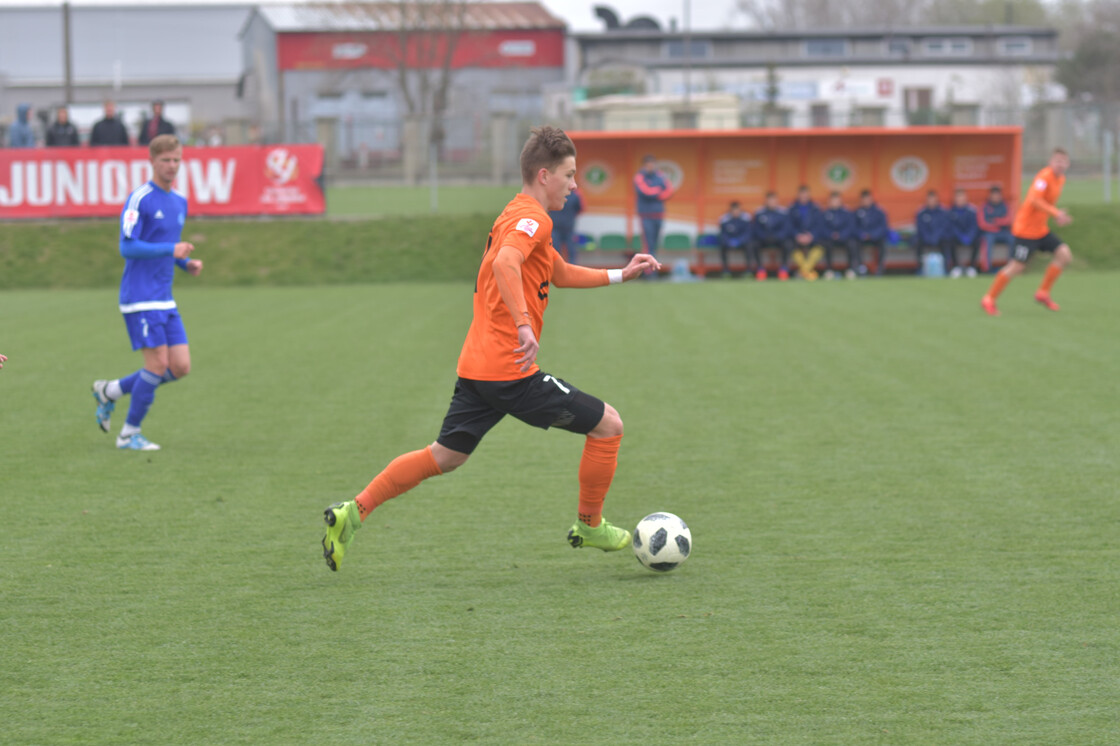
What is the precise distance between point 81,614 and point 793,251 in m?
18.9

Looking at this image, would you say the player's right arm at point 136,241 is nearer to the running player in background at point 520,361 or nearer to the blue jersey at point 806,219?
the running player in background at point 520,361

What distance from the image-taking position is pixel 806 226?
2172 cm

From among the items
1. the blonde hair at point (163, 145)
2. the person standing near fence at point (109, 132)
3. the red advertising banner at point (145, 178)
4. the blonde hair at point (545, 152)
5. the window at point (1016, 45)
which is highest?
the window at point (1016, 45)

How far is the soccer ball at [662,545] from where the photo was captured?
17.0ft

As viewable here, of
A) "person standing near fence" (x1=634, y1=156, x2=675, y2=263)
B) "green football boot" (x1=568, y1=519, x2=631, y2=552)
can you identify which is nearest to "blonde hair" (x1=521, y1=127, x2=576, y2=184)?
"green football boot" (x1=568, y1=519, x2=631, y2=552)

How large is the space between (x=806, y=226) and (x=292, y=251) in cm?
964

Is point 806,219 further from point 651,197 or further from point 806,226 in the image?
point 651,197

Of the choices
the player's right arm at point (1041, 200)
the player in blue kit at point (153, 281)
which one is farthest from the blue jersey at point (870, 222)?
the player in blue kit at point (153, 281)

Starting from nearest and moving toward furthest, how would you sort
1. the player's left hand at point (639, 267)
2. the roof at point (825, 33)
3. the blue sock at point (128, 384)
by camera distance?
the player's left hand at point (639, 267) → the blue sock at point (128, 384) → the roof at point (825, 33)

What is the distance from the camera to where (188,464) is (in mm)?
7492

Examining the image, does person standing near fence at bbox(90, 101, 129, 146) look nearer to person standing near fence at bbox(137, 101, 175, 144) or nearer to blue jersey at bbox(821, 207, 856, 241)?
person standing near fence at bbox(137, 101, 175, 144)

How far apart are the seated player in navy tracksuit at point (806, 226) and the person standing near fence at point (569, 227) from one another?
378 cm

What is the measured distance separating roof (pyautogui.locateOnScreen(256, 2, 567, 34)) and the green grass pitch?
4604 cm

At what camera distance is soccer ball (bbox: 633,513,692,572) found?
17.0ft
